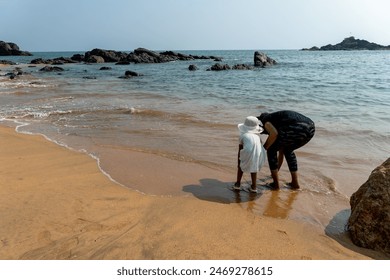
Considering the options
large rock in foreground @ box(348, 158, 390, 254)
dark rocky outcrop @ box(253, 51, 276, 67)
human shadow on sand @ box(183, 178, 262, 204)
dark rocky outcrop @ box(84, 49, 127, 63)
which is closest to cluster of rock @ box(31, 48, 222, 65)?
dark rocky outcrop @ box(84, 49, 127, 63)

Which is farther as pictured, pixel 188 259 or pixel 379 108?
pixel 379 108

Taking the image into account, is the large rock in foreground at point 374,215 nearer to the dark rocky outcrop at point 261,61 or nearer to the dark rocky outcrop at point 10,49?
the dark rocky outcrop at point 261,61

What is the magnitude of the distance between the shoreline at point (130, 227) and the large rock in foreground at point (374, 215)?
0.11 meters

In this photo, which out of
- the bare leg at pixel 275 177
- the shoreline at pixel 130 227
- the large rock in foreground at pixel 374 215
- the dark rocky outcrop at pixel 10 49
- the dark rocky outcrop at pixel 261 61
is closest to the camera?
the shoreline at pixel 130 227

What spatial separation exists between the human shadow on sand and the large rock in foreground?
150 cm

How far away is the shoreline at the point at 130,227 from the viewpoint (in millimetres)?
3158

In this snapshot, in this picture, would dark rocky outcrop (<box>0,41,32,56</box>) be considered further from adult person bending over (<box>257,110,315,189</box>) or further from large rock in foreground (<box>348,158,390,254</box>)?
large rock in foreground (<box>348,158,390,254</box>)

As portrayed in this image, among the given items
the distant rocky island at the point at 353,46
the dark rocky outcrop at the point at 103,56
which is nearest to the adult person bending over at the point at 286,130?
the dark rocky outcrop at the point at 103,56

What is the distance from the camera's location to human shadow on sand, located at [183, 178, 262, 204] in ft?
15.3

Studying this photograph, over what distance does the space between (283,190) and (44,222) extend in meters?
3.41

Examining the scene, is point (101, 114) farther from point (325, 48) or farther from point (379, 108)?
point (325, 48)

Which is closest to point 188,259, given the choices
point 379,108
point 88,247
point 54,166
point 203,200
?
point 88,247

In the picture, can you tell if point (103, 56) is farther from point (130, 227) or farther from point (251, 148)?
point (130, 227)
